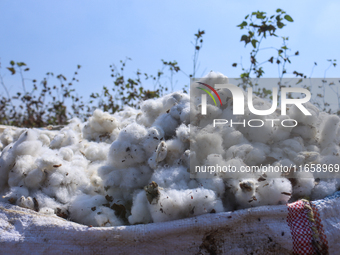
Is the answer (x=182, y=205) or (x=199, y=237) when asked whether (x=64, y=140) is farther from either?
(x=199, y=237)

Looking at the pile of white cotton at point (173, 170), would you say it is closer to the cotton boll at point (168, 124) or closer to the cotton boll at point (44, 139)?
the cotton boll at point (168, 124)

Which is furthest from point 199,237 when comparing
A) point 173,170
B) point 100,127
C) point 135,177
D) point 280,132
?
point 100,127

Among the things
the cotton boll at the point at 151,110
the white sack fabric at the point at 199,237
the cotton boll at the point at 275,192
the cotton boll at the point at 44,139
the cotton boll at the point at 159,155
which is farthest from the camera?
the cotton boll at the point at 44,139

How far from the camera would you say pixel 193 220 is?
1.24 m

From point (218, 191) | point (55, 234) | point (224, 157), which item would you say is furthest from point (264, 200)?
point (55, 234)

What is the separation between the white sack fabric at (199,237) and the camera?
121cm

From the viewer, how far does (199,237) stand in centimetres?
122

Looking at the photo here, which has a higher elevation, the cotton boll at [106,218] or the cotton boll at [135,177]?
the cotton boll at [135,177]

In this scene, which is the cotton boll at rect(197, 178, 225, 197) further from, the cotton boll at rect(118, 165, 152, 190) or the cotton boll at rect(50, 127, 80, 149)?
the cotton boll at rect(50, 127, 80, 149)

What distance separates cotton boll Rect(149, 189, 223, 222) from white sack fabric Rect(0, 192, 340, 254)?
0.05m

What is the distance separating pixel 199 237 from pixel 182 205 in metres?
0.16

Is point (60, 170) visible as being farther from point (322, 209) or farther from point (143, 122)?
point (322, 209)

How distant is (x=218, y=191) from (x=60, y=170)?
93 centimetres

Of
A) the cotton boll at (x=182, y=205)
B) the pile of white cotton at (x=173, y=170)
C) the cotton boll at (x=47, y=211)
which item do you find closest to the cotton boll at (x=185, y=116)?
the pile of white cotton at (x=173, y=170)
